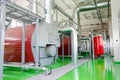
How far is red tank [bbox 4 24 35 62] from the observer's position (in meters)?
4.97

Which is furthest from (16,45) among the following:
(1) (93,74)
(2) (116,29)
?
(2) (116,29)

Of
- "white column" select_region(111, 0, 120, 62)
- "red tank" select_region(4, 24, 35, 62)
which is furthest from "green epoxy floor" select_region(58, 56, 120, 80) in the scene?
"white column" select_region(111, 0, 120, 62)

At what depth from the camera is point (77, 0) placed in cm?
999

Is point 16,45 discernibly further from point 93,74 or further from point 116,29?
→ point 116,29

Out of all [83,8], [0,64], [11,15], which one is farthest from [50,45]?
[83,8]

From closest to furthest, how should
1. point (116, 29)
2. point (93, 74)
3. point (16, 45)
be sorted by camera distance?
point (93, 74) < point (16, 45) < point (116, 29)

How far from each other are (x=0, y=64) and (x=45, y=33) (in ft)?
8.85

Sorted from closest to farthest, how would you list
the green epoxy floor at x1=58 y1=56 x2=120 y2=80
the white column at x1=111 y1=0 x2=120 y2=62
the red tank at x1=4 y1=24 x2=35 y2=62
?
1. the green epoxy floor at x1=58 y1=56 x2=120 y2=80
2. the red tank at x1=4 y1=24 x2=35 y2=62
3. the white column at x1=111 y1=0 x2=120 y2=62

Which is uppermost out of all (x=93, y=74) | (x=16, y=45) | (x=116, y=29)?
(x=116, y=29)

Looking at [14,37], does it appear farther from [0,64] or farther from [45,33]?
[0,64]

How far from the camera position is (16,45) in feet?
17.5

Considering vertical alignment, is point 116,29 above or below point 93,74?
above

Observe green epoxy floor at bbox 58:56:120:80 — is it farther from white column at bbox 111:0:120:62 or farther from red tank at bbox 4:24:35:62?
white column at bbox 111:0:120:62

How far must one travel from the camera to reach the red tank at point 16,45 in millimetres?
4971
